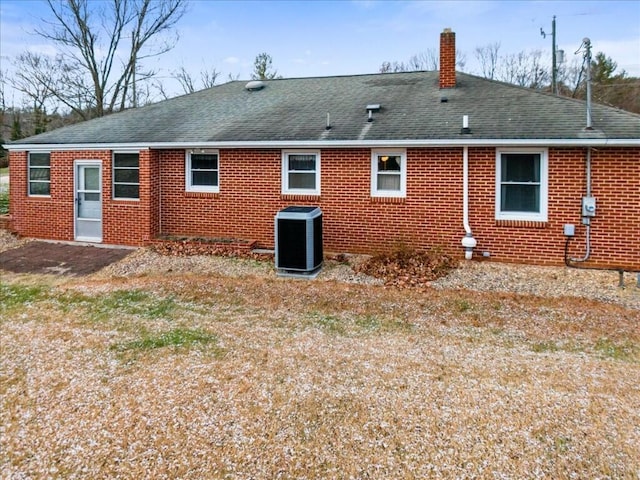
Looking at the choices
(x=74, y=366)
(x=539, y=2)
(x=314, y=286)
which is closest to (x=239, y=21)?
(x=539, y=2)

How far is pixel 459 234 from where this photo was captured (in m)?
9.64

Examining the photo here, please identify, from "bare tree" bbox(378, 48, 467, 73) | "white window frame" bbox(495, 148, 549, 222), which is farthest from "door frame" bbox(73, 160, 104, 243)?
"bare tree" bbox(378, 48, 467, 73)

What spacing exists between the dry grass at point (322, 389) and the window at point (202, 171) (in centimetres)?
467

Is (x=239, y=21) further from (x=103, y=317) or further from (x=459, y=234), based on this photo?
(x=103, y=317)

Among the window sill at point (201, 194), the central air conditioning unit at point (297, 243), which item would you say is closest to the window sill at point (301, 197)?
the central air conditioning unit at point (297, 243)

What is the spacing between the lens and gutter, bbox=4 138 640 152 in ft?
27.6

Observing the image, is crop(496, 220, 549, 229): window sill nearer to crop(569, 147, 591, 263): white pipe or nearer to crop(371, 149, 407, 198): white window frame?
crop(569, 147, 591, 263): white pipe

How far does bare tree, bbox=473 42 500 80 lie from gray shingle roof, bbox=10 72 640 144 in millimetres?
27091

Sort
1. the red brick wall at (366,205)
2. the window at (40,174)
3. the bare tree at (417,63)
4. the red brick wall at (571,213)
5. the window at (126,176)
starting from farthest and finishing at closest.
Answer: the bare tree at (417,63)
the window at (40,174)
the window at (126,176)
the red brick wall at (366,205)
the red brick wall at (571,213)

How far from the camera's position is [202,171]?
11477 millimetres

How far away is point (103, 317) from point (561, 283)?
754cm

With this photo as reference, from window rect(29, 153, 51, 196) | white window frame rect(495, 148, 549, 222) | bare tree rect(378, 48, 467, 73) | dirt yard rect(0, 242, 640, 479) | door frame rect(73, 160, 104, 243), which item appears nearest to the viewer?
dirt yard rect(0, 242, 640, 479)

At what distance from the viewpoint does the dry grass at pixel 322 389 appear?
3443mm

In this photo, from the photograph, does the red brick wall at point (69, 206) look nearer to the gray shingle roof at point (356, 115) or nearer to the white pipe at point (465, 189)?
the gray shingle roof at point (356, 115)
